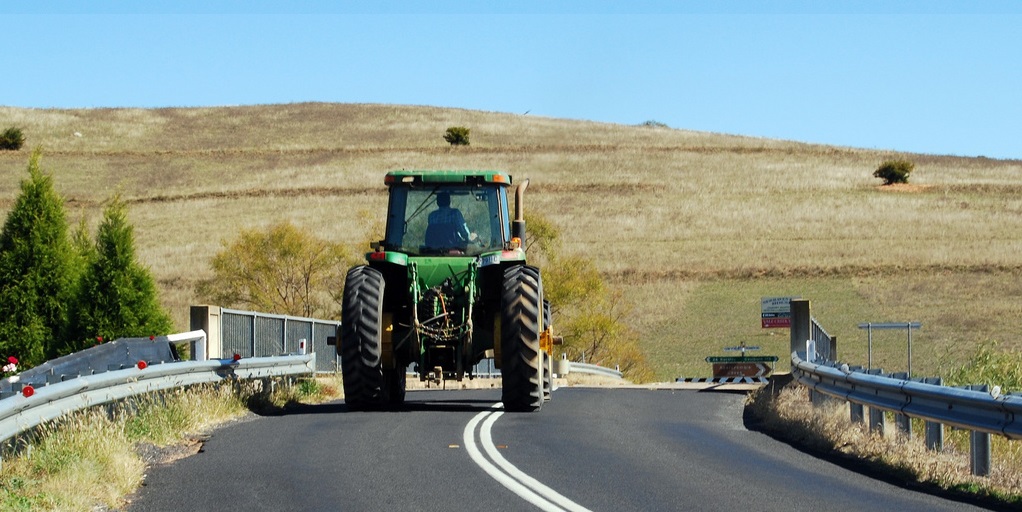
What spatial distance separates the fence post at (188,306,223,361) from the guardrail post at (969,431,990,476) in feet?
33.5

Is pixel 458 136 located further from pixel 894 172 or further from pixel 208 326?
pixel 208 326

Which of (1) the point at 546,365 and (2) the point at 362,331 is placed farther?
(1) the point at 546,365

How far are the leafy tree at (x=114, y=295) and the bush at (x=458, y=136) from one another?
64.6 m

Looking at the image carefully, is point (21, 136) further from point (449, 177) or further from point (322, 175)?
point (449, 177)

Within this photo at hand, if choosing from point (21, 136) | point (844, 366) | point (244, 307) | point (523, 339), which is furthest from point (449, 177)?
point (21, 136)

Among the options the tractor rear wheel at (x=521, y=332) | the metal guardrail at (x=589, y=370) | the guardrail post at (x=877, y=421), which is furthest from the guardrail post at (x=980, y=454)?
the metal guardrail at (x=589, y=370)

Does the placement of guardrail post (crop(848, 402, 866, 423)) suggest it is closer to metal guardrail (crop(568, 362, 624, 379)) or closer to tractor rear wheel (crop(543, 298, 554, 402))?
tractor rear wheel (crop(543, 298, 554, 402))

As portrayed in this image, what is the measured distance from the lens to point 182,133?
96.0 m

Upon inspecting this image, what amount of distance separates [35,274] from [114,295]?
1.50 meters

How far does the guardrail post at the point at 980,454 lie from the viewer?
10.2 metres

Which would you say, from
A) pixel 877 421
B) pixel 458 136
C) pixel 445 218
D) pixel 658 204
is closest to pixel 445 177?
pixel 445 218

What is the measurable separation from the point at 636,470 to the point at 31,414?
4569 millimetres

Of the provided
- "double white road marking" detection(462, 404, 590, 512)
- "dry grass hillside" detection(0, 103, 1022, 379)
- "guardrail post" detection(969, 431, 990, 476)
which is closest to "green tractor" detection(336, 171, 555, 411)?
"double white road marking" detection(462, 404, 590, 512)

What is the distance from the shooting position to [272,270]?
156 ft
